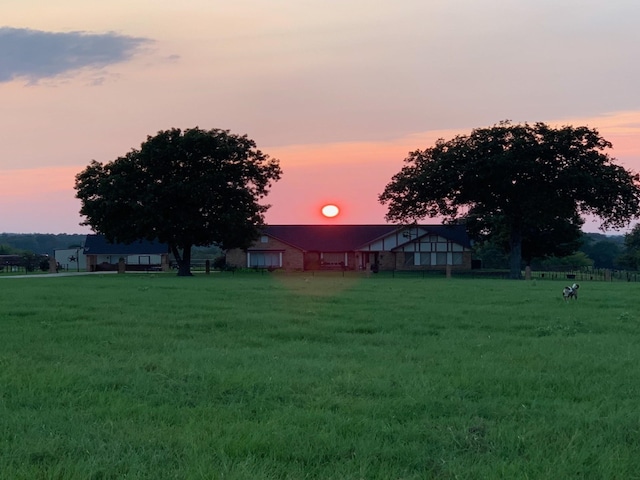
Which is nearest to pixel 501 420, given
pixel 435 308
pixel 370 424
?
pixel 370 424

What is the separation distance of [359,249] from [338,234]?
4566 millimetres

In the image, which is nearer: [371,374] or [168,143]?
[371,374]

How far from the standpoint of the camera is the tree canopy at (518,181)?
1906 inches

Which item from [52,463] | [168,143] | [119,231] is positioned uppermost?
[168,143]

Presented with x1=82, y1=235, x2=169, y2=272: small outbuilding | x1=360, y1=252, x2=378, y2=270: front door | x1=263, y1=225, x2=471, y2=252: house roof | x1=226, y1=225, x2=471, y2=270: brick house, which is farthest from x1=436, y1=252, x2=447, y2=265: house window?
x1=82, y1=235, x2=169, y2=272: small outbuilding

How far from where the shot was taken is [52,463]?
5270mm

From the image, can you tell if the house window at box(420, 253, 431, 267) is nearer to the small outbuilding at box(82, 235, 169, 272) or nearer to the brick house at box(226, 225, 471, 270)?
the brick house at box(226, 225, 471, 270)

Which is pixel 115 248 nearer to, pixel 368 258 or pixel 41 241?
pixel 368 258

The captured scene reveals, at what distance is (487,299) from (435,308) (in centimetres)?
409

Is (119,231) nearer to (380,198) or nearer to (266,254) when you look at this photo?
(380,198)

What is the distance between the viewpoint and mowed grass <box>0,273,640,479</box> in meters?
5.34

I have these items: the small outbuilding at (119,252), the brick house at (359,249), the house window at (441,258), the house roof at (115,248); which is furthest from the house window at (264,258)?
the house window at (441,258)

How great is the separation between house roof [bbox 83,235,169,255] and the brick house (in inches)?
513

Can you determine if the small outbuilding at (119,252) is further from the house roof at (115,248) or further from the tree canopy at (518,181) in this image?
the tree canopy at (518,181)
